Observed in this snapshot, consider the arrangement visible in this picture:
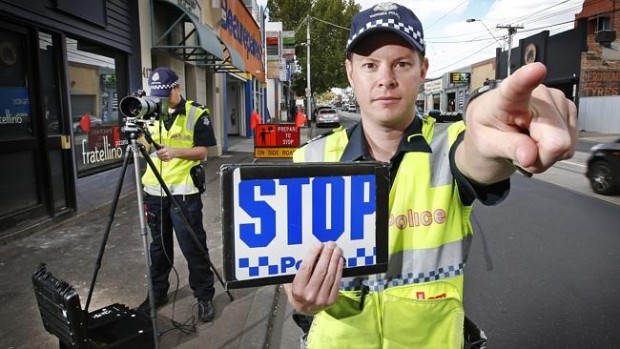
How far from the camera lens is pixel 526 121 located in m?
1.01

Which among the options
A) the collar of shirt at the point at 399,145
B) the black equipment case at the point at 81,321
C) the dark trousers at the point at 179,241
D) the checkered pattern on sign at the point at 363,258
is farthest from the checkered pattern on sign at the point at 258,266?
the dark trousers at the point at 179,241

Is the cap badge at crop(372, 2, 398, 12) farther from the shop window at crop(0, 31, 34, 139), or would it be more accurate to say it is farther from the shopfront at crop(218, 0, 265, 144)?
the shopfront at crop(218, 0, 265, 144)

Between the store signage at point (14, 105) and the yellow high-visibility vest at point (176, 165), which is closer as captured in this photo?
the yellow high-visibility vest at point (176, 165)

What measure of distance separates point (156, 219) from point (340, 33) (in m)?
47.6

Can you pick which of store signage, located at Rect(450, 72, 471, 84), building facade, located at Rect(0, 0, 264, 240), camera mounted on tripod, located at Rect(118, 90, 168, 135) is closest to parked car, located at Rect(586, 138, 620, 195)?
building facade, located at Rect(0, 0, 264, 240)

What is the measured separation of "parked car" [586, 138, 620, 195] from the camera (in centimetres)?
880

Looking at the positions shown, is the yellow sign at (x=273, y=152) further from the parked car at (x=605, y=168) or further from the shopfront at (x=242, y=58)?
the parked car at (x=605, y=168)

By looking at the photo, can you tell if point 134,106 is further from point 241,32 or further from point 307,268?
point 241,32

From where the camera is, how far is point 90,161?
7.88 metres

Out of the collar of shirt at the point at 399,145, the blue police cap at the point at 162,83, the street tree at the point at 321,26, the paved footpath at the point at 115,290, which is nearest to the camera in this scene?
the collar of shirt at the point at 399,145

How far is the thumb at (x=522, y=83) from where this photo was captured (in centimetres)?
88

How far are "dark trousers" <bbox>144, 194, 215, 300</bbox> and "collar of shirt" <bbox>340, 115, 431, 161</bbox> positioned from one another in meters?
2.56

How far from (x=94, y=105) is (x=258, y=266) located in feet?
26.2

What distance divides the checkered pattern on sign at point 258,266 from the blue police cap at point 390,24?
0.81 metres
